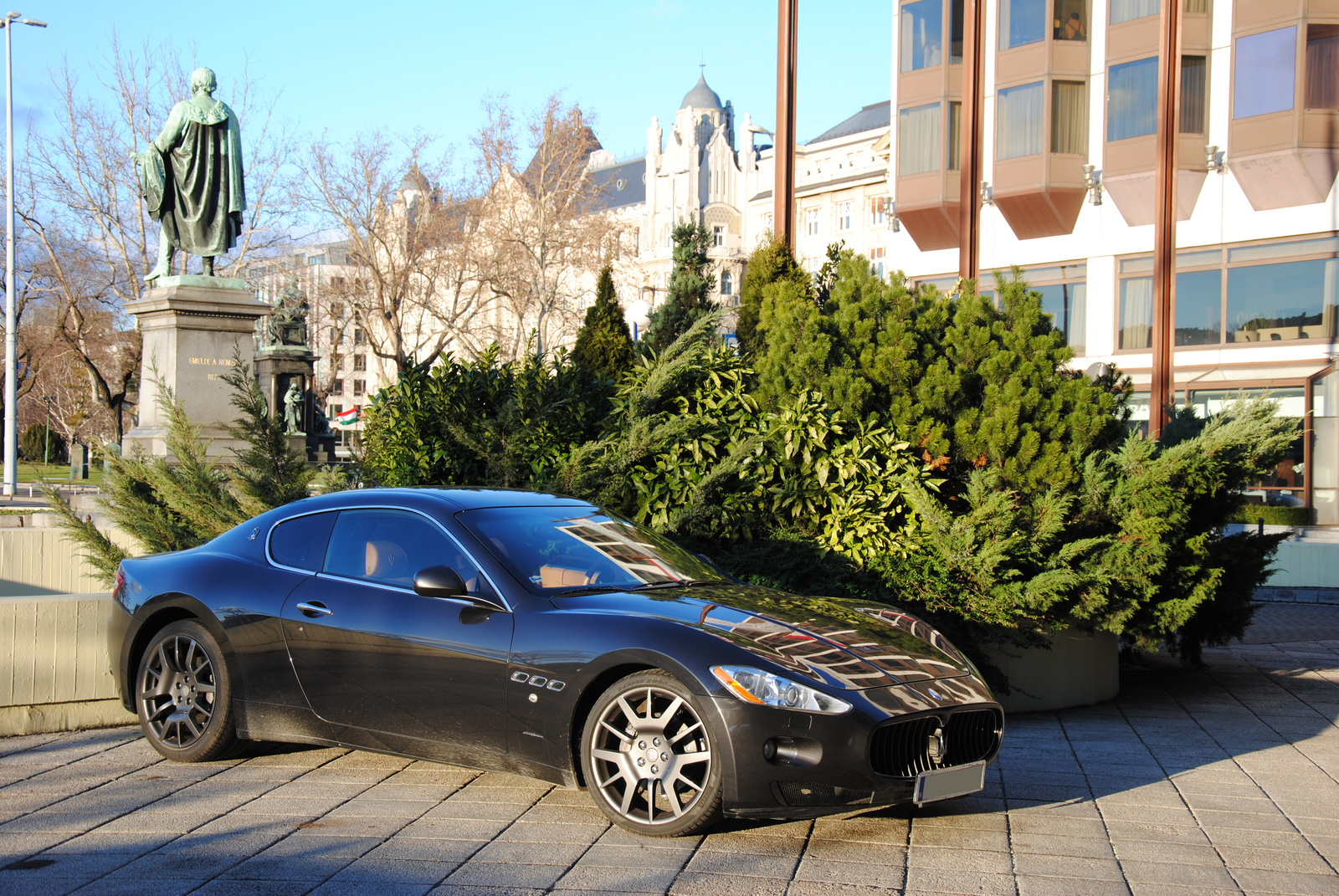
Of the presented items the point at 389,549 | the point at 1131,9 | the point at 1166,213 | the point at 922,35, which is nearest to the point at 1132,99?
the point at 1131,9

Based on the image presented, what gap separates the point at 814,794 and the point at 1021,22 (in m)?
34.1

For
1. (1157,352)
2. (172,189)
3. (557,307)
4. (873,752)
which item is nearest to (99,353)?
(557,307)

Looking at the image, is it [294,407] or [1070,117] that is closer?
[294,407]

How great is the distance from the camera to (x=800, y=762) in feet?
14.3

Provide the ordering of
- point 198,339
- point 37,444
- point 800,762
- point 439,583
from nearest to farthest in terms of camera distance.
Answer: point 800,762, point 439,583, point 198,339, point 37,444

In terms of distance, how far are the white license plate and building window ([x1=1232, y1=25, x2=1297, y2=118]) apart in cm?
3021

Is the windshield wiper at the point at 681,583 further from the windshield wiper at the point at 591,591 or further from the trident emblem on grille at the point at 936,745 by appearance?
the trident emblem on grille at the point at 936,745

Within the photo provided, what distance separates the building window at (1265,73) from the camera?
2962 centimetres

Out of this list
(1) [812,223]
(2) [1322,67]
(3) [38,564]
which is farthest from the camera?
(1) [812,223]

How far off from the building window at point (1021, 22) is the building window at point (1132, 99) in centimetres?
240

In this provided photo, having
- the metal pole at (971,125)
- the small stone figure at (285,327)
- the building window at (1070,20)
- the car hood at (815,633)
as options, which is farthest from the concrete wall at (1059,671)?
the building window at (1070,20)

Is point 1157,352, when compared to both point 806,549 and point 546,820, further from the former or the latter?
point 546,820

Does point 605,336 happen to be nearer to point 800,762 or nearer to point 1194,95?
point 800,762

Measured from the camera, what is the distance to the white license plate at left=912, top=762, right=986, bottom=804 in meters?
4.46
